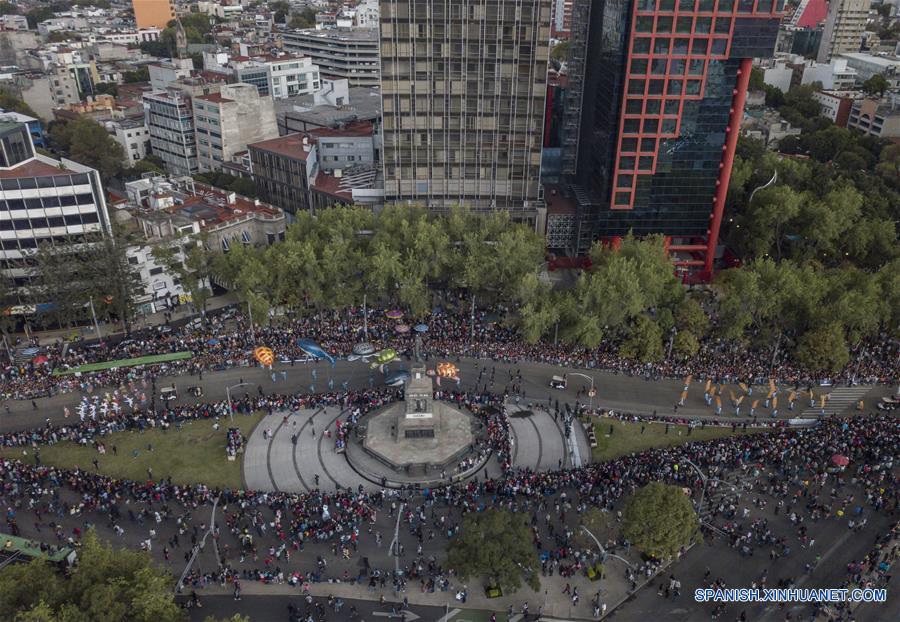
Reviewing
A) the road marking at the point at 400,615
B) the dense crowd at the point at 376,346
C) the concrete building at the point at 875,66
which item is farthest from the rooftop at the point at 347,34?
the road marking at the point at 400,615

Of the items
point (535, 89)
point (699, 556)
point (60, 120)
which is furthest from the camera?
point (60, 120)

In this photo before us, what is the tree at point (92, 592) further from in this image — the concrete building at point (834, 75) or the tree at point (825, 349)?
the concrete building at point (834, 75)

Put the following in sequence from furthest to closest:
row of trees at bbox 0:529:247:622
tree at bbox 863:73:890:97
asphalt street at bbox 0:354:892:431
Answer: tree at bbox 863:73:890:97
asphalt street at bbox 0:354:892:431
row of trees at bbox 0:529:247:622

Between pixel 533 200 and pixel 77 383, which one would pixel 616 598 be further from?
pixel 533 200

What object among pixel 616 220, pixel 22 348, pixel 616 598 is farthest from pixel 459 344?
pixel 22 348

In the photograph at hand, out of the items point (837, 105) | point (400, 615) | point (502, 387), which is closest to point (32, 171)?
point (502, 387)

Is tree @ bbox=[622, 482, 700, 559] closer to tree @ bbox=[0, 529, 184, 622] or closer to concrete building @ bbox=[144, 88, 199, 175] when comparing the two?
tree @ bbox=[0, 529, 184, 622]

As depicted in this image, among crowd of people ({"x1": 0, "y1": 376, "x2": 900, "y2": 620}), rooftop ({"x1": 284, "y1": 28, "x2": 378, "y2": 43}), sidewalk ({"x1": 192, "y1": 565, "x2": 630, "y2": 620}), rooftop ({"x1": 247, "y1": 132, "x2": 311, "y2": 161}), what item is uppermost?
rooftop ({"x1": 284, "y1": 28, "x2": 378, "y2": 43})

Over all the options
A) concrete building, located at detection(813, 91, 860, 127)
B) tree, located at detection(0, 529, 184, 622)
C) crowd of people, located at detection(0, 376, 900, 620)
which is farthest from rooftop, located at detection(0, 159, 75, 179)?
concrete building, located at detection(813, 91, 860, 127)
